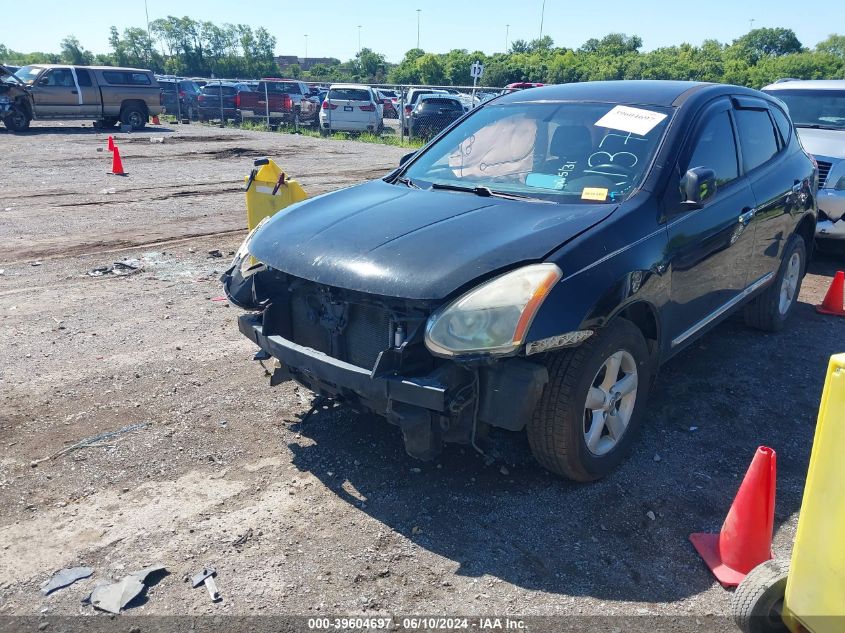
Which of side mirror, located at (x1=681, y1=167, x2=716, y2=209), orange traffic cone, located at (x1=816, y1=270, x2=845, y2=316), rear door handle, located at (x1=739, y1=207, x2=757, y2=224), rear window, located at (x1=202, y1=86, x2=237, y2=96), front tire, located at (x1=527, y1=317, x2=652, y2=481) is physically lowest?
orange traffic cone, located at (x1=816, y1=270, x2=845, y2=316)

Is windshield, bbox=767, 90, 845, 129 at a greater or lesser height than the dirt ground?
greater

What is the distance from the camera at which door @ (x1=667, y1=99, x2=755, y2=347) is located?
379cm

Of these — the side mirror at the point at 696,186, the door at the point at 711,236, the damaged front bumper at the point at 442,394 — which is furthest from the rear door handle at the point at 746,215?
the damaged front bumper at the point at 442,394

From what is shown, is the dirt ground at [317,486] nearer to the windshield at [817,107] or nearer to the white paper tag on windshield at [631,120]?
the white paper tag on windshield at [631,120]

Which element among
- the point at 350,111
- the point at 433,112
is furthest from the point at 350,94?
the point at 433,112

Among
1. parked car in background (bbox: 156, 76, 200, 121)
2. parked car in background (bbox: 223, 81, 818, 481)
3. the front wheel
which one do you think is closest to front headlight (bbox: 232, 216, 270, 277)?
parked car in background (bbox: 223, 81, 818, 481)

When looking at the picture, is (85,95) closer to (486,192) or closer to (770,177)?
(486,192)

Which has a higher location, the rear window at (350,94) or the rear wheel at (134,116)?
the rear window at (350,94)

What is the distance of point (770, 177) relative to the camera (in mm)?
4918

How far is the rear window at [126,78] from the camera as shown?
72.8ft

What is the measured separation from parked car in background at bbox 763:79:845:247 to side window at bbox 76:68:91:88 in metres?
19.8

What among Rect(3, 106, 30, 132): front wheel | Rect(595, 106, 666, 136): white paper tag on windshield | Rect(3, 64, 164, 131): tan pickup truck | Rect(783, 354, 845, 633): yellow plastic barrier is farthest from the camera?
Rect(3, 64, 164, 131): tan pickup truck

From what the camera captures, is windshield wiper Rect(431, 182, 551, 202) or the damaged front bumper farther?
windshield wiper Rect(431, 182, 551, 202)

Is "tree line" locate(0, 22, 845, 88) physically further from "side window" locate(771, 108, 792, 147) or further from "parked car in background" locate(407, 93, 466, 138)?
"side window" locate(771, 108, 792, 147)
